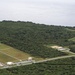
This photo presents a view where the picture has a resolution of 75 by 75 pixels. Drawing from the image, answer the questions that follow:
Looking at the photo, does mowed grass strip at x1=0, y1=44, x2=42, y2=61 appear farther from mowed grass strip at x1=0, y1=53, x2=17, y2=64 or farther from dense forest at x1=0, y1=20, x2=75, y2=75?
mowed grass strip at x1=0, y1=53, x2=17, y2=64

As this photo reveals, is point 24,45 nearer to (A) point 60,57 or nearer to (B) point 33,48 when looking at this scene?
(B) point 33,48

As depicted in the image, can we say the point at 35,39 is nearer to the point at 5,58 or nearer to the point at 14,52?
the point at 14,52

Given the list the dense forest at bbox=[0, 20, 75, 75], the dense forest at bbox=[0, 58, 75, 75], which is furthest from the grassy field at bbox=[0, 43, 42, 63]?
the dense forest at bbox=[0, 58, 75, 75]

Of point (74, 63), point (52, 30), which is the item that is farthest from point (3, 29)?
point (74, 63)

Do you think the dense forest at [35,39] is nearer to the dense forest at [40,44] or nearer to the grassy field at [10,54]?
the dense forest at [40,44]

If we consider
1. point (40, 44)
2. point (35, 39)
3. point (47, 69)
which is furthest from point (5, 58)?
point (35, 39)

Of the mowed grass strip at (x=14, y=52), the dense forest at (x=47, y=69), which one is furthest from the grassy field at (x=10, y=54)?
the dense forest at (x=47, y=69)
